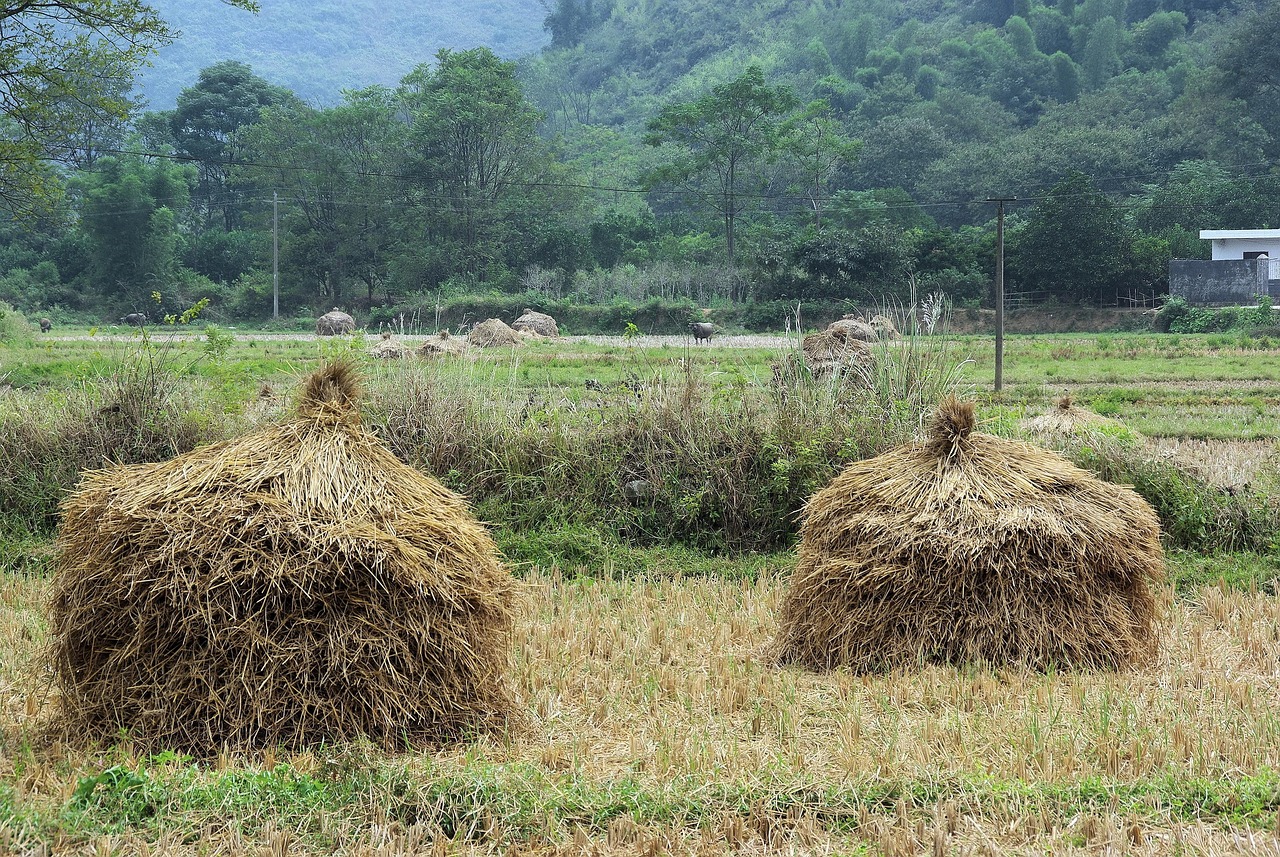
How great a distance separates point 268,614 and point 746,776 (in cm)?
201

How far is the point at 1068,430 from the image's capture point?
31.2 feet

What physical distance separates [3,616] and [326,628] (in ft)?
10.9

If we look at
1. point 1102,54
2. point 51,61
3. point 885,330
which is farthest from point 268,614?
point 1102,54

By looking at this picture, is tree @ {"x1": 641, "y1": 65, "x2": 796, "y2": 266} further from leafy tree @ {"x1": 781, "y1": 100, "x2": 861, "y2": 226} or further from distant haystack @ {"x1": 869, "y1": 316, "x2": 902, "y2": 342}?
distant haystack @ {"x1": 869, "y1": 316, "x2": 902, "y2": 342}

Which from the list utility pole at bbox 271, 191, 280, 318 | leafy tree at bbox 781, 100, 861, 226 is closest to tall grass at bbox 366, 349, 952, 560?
utility pole at bbox 271, 191, 280, 318

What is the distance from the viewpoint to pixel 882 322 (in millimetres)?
10422

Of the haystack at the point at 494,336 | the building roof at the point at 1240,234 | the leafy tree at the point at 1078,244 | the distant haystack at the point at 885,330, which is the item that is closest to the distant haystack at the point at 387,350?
the distant haystack at the point at 885,330

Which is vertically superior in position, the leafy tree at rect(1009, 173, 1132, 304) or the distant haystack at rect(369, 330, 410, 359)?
the leafy tree at rect(1009, 173, 1132, 304)

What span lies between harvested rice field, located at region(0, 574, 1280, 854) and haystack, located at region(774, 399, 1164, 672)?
0.66 ft

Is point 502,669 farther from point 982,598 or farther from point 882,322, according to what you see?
point 882,322

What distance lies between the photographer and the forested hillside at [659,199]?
147ft

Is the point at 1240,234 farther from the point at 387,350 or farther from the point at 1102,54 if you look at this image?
the point at 1102,54

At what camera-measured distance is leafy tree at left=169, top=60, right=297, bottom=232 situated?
75.5 m

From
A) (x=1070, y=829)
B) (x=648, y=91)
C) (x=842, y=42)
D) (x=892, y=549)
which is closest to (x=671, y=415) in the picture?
(x=892, y=549)
